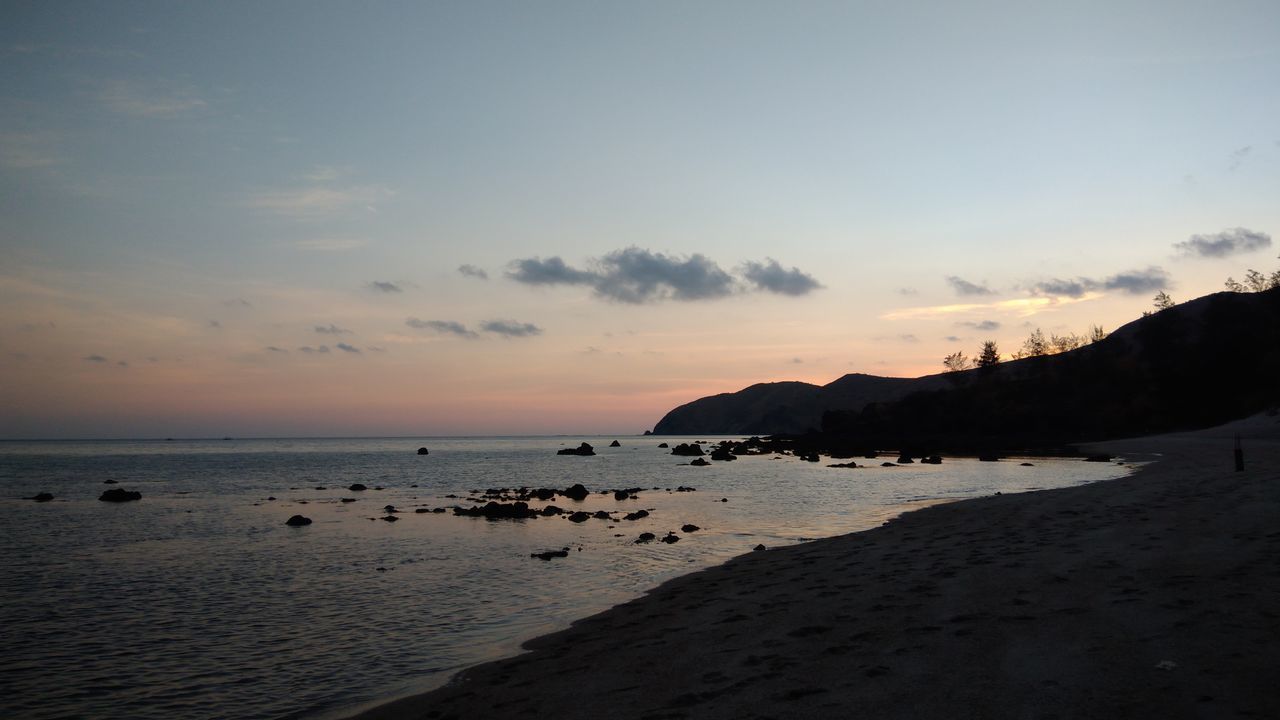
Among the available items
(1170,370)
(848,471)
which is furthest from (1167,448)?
(1170,370)

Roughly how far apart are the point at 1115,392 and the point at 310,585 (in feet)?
451

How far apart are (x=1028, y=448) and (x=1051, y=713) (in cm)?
10006

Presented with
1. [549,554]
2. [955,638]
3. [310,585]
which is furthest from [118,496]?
[955,638]

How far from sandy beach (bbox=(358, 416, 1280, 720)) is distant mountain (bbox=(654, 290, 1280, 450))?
299 feet

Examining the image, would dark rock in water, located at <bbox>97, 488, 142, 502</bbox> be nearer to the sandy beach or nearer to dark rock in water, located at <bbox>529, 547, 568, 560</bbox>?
dark rock in water, located at <bbox>529, 547, 568, 560</bbox>

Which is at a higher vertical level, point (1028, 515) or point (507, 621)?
point (1028, 515)

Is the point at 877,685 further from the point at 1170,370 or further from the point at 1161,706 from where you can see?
the point at 1170,370

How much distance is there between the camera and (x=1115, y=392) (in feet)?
401

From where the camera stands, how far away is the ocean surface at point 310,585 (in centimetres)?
1189

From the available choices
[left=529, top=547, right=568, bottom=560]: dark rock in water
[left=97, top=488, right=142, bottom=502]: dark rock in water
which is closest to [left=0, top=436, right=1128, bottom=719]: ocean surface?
[left=529, top=547, right=568, bottom=560]: dark rock in water

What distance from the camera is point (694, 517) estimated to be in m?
33.7

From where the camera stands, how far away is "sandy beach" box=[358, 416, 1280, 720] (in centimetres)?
688

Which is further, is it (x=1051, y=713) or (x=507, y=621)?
(x=507, y=621)

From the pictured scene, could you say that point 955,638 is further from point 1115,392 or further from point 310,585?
point 1115,392
